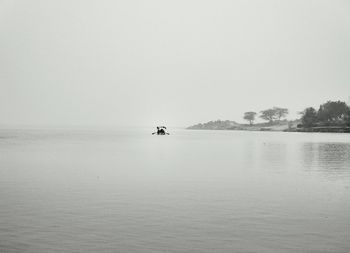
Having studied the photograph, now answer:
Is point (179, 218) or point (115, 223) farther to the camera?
point (179, 218)

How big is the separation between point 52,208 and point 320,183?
76.9 ft

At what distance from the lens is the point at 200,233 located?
19359 millimetres

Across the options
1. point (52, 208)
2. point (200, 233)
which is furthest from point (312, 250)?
point (52, 208)

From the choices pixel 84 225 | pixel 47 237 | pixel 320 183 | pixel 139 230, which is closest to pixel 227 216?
pixel 139 230

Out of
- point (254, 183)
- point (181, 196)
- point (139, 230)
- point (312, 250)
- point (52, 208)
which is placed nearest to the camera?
point (312, 250)

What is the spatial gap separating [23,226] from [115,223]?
445 centimetres

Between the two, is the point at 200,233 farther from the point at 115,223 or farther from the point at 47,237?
the point at 47,237

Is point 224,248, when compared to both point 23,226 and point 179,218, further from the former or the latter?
point 23,226

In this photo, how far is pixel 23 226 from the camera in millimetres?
20203

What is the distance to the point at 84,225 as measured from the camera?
67.0 ft

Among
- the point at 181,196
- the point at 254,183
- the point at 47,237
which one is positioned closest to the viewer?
the point at 47,237

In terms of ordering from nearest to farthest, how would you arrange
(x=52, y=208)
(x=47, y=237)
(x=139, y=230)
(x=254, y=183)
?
1. (x=47, y=237)
2. (x=139, y=230)
3. (x=52, y=208)
4. (x=254, y=183)

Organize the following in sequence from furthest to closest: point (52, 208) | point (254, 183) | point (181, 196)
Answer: point (254, 183) → point (181, 196) → point (52, 208)

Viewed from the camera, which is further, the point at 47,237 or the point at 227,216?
the point at 227,216
